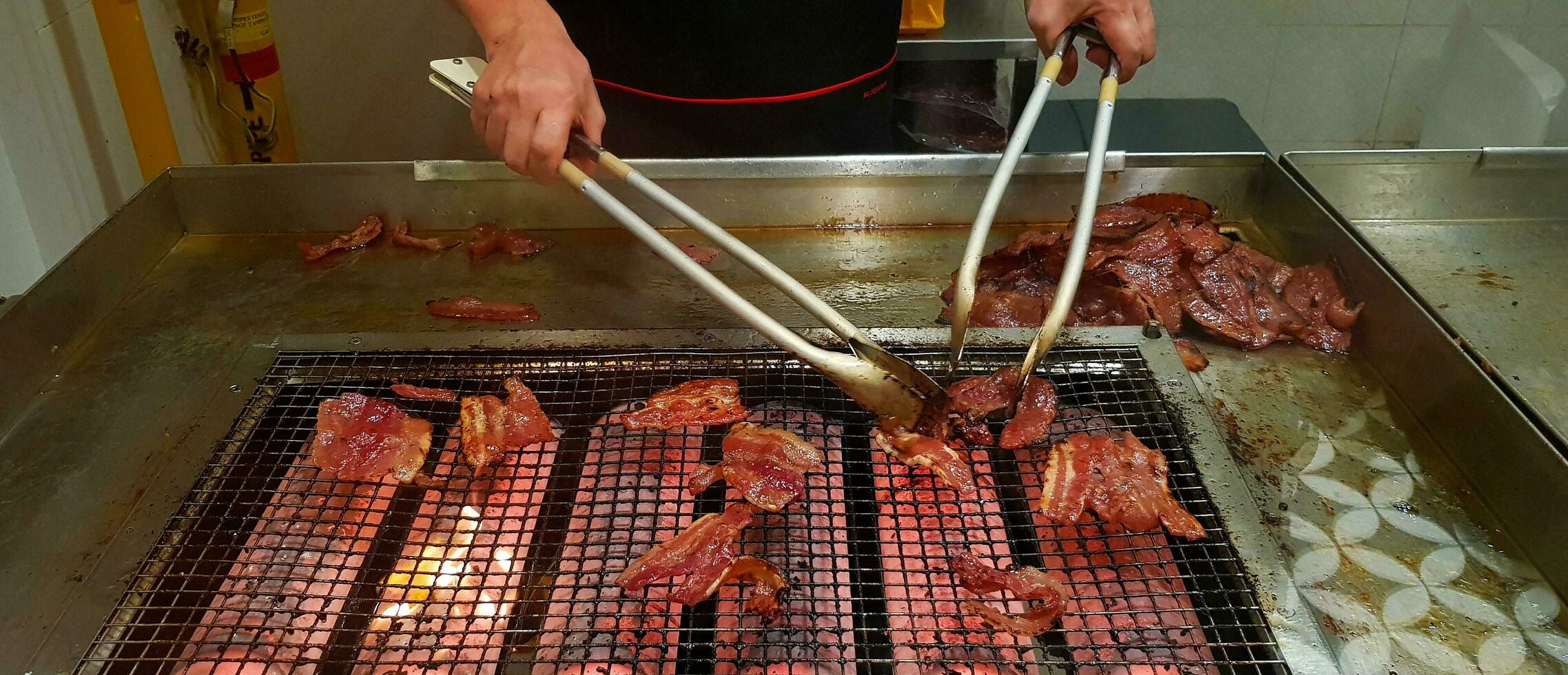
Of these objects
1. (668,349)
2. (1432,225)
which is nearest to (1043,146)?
(1432,225)

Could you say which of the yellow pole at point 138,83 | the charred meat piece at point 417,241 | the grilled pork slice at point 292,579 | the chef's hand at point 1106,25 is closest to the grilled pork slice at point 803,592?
the grilled pork slice at point 292,579

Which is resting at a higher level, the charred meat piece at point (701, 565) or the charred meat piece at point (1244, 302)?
the charred meat piece at point (1244, 302)

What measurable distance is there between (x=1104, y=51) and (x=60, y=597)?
8.10 feet

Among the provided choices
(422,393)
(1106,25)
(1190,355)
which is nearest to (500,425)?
(422,393)

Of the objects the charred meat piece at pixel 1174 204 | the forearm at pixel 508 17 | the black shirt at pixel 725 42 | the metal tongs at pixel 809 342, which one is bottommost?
the charred meat piece at pixel 1174 204

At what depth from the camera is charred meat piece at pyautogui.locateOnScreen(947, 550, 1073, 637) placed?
157cm

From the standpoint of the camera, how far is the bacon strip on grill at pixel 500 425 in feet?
6.15

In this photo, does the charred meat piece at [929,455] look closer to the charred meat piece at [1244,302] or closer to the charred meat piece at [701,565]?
the charred meat piece at [701,565]

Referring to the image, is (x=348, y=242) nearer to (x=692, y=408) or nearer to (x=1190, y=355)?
(x=692, y=408)

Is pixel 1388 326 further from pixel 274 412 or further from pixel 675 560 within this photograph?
pixel 274 412

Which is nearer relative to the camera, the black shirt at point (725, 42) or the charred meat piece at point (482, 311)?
the charred meat piece at point (482, 311)

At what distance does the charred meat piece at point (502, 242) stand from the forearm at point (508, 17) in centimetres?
67

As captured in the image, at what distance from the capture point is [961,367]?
2131 mm

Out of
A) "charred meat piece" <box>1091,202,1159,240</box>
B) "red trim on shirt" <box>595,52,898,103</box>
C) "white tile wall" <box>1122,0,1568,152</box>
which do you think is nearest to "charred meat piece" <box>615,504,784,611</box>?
"charred meat piece" <box>1091,202,1159,240</box>
